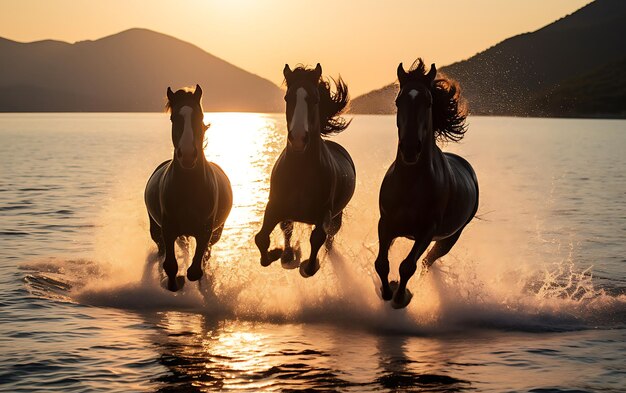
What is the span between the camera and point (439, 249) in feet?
45.7

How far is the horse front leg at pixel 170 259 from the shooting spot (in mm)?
11617

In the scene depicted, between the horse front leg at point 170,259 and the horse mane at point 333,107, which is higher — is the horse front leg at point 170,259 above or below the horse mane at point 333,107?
below

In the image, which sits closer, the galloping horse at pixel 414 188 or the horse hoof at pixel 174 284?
the galloping horse at pixel 414 188

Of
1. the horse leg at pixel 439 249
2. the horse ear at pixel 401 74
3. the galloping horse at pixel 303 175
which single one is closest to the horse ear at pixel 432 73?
the horse ear at pixel 401 74

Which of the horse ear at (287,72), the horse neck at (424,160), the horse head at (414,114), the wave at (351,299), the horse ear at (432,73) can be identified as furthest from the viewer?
the wave at (351,299)

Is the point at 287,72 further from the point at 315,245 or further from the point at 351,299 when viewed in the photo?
the point at 351,299

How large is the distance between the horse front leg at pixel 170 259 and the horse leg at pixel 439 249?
4.20 meters

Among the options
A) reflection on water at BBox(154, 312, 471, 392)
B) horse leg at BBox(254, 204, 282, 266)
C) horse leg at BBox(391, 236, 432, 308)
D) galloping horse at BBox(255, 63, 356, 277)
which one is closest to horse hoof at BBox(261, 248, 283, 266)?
galloping horse at BBox(255, 63, 356, 277)

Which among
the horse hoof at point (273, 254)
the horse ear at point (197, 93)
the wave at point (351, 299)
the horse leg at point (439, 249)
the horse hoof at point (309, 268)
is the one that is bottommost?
the wave at point (351, 299)

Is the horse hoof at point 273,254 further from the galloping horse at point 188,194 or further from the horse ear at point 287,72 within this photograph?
the horse ear at point 287,72

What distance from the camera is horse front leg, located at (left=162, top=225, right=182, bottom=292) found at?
457 inches

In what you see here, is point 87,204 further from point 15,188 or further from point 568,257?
point 568,257

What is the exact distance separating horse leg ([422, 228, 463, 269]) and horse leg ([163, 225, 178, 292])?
421 centimetres

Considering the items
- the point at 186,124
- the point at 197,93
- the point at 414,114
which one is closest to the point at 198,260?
the point at 186,124
